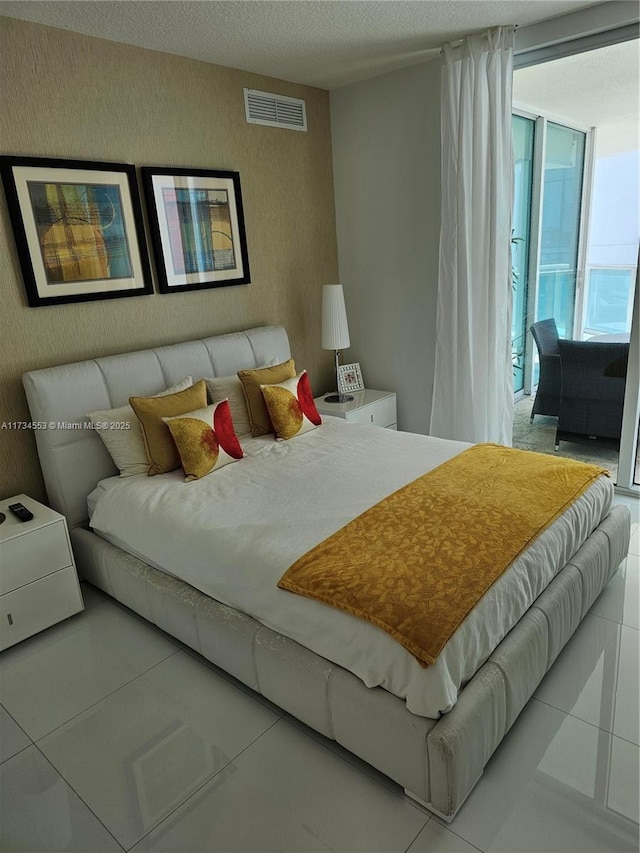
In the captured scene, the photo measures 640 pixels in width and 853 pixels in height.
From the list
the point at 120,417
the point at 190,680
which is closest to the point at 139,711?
the point at 190,680

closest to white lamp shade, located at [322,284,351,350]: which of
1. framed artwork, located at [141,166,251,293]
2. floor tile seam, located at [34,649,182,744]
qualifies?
framed artwork, located at [141,166,251,293]

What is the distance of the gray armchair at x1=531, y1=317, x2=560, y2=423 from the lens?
12.0 feet

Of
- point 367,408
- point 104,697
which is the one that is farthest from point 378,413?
point 104,697

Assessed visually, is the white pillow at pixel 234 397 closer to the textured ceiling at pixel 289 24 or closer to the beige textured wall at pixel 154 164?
the beige textured wall at pixel 154 164

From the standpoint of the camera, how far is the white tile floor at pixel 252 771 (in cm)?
163

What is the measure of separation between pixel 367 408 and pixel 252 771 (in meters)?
2.55

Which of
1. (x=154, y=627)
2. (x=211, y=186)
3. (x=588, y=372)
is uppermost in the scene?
(x=211, y=186)

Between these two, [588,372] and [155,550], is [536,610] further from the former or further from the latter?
[588,372]

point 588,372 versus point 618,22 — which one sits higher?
point 618,22

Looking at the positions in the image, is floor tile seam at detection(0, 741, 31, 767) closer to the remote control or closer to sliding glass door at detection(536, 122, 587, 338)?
the remote control

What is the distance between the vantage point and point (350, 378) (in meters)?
4.30

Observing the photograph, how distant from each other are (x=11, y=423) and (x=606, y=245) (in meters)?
3.32

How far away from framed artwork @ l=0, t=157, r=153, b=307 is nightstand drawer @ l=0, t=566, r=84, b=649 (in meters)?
1.33

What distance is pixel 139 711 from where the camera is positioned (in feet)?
6.95
